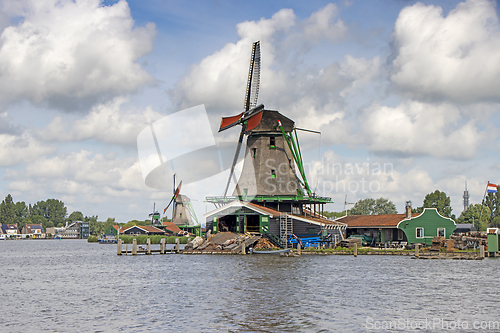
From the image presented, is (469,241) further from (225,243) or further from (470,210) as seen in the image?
(470,210)

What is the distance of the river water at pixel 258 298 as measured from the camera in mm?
19750

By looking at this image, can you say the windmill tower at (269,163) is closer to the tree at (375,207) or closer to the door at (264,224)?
the door at (264,224)

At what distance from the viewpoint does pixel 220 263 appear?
4266 centimetres

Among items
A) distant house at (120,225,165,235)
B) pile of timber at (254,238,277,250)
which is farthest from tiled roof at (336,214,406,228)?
distant house at (120,225,165,235)

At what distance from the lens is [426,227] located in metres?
55.7

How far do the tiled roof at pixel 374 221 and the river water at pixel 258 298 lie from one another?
17820 millimetres

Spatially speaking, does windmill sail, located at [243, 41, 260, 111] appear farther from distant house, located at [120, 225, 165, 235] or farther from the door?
distant house, located at [120, 225, 165, 235]

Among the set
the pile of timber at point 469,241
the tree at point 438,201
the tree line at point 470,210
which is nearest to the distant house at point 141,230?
the tree line at point 470,210

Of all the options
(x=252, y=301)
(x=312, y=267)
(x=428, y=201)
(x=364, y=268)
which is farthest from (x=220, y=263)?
(x=428, y=201)

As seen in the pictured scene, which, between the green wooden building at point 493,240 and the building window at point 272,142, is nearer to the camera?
the green wooden building at point 493,240

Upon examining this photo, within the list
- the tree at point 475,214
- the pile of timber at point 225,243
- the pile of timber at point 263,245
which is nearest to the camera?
the pile of timber at point 225,243

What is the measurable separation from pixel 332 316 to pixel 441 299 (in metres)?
7.37

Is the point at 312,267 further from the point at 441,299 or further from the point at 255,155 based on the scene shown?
the point at 255,155

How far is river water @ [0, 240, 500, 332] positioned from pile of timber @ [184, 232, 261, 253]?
378 inches
